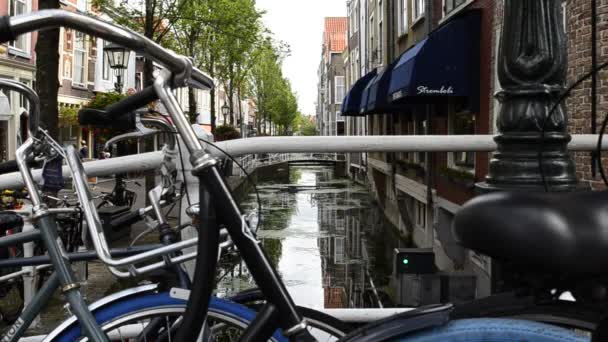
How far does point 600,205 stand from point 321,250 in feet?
54.3

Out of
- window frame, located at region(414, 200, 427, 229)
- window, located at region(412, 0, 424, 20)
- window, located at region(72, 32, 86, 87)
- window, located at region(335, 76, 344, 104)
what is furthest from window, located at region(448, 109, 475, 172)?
window, located at region(335, 76, 344, 104)

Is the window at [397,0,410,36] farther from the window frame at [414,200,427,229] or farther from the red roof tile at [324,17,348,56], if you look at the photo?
the red roof tile at [324,17,348,56]

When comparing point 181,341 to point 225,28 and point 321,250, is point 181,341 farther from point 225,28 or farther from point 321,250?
point 225,28

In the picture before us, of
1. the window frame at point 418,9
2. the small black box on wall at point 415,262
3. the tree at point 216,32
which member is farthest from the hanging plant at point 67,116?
the small black box on wall at point 415,262

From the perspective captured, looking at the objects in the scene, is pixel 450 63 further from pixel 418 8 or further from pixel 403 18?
pixel 403 18

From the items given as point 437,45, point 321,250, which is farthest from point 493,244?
point 321,250

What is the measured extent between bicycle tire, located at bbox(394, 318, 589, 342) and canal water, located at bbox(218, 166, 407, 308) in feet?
19.1

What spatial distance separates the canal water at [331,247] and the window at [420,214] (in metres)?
0.69

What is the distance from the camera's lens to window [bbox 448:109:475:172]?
445 inches

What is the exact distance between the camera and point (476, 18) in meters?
10.9

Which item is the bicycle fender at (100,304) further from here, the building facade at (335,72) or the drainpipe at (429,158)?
the building facade at (335,72)

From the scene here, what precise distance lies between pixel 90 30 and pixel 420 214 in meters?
16.2

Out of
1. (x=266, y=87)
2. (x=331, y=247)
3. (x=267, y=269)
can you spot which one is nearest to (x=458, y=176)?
(x=331, y=247)

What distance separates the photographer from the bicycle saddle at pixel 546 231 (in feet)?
3.01
